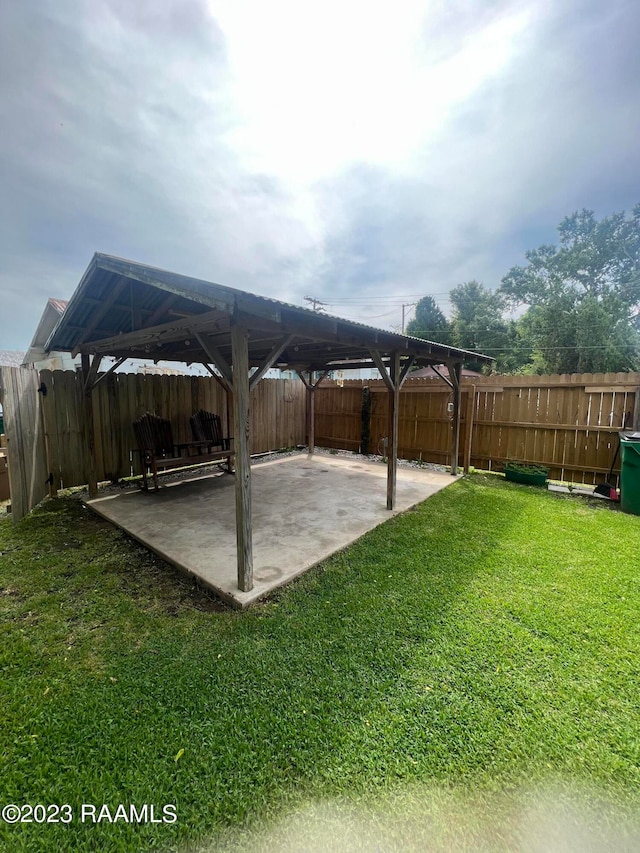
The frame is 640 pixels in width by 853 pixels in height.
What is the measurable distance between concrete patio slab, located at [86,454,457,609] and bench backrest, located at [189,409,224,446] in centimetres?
75

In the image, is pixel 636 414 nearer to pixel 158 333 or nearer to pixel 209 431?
pixel 158 333

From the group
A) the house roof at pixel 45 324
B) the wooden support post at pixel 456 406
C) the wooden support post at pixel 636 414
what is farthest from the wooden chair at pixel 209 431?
the house roof at pixel 45 324

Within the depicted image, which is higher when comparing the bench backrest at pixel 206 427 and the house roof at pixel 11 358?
the house roof at pixel 11 358

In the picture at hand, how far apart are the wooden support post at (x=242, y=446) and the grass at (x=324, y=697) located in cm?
34

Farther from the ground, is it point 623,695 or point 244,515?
point 244,515

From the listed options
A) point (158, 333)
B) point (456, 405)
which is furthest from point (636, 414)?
point (158, 333)

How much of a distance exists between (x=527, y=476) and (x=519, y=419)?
3.51 ft

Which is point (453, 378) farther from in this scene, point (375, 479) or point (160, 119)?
point (160, 119)

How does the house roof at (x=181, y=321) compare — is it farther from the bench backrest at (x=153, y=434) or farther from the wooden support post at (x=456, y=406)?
the bench backrest at (x=153, y=434)

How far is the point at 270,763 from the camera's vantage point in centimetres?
145

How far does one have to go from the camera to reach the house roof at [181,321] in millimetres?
2516

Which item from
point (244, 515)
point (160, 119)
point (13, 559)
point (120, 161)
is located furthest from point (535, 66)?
point (13, 559)

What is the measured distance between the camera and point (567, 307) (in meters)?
17.9

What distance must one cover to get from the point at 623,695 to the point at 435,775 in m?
1.14
